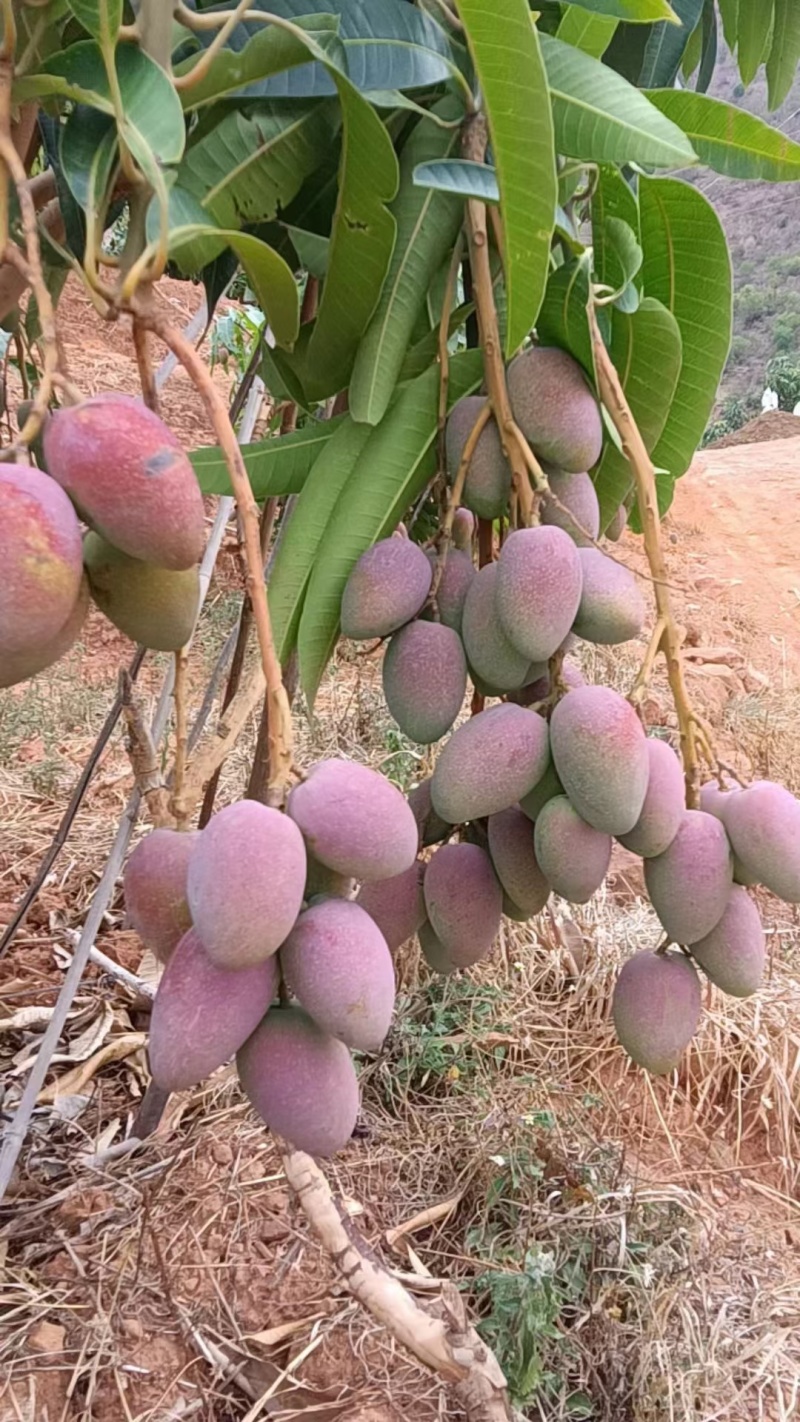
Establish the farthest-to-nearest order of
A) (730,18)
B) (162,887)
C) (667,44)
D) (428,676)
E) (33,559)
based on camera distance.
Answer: (730,18), (667,44), (428,676), (162,887), (33,559)

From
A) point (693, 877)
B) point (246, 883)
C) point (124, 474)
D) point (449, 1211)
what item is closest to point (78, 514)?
point (124, 474)

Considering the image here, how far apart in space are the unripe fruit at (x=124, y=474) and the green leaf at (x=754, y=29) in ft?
2.67

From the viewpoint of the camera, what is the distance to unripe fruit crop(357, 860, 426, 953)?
620 millimetres

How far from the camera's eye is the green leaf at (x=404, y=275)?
61 centimetres

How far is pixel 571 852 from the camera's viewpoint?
21.9 inches

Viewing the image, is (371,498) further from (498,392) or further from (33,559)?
(33,559)

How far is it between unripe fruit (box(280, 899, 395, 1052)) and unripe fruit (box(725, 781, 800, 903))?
0.77ft

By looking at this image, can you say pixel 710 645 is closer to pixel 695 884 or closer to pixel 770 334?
pixel 695 884

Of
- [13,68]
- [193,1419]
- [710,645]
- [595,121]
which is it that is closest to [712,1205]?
[193,1419]

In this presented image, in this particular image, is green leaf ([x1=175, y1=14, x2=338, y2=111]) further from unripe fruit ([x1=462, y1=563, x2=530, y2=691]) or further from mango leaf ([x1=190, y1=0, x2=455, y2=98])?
unripe fruit ([x1=462, y1=563, x2=530, y2=691])

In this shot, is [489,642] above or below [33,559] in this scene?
below

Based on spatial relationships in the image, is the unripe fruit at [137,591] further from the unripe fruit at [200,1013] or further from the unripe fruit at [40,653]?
the unripe fruit at [200,1013]

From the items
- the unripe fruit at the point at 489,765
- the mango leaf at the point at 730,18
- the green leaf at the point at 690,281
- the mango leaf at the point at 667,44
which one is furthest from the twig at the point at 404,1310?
the mango leaf at the point at 730,18

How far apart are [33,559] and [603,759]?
29 centimetres
